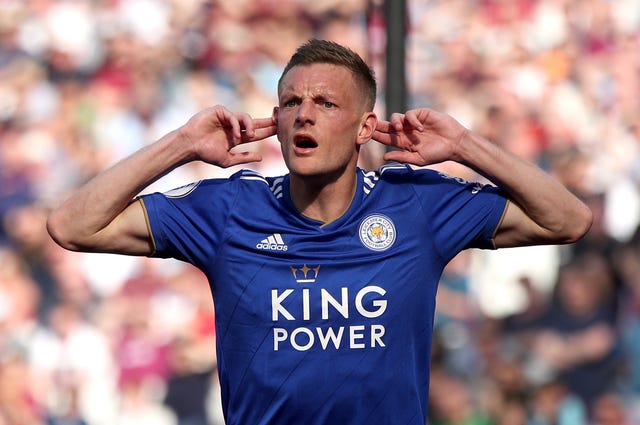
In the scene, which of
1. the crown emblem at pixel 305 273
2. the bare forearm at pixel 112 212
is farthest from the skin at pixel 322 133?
the bare forearm at pixel 112 212

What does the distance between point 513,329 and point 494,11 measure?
2227mm

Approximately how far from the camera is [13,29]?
7305 millimetres

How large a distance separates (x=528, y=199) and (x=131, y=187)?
1460mm

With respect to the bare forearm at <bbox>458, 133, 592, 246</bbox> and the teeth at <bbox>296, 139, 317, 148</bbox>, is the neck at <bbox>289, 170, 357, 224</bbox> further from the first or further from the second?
the bare forearm at <bbox>458, 133, 592, 246</bbox>

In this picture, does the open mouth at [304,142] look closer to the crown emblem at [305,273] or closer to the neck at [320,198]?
the neck at [320,198]

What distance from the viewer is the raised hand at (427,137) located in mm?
3945

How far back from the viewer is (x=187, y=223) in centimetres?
385

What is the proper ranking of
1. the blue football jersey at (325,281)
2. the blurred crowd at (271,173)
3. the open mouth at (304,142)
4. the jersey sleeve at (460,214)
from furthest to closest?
1. the blurred crowd at (271,173)
2. the jersey sleeve at (460,214)
3. the open mouth at (304,142)
4. the blue football jersey at (325,281)

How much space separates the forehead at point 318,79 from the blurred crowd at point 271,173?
259 cm

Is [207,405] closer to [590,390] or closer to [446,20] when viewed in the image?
[590,390]

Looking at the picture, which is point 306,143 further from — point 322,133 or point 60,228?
point 60,228

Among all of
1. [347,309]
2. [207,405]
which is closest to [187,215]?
[347,309]

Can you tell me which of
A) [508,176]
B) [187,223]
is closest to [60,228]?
[187,223]

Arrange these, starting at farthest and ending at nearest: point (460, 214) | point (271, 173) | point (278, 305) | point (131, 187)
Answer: point (271, 173) < point (460, 214) < point (131, 187) < point (278, 305)
